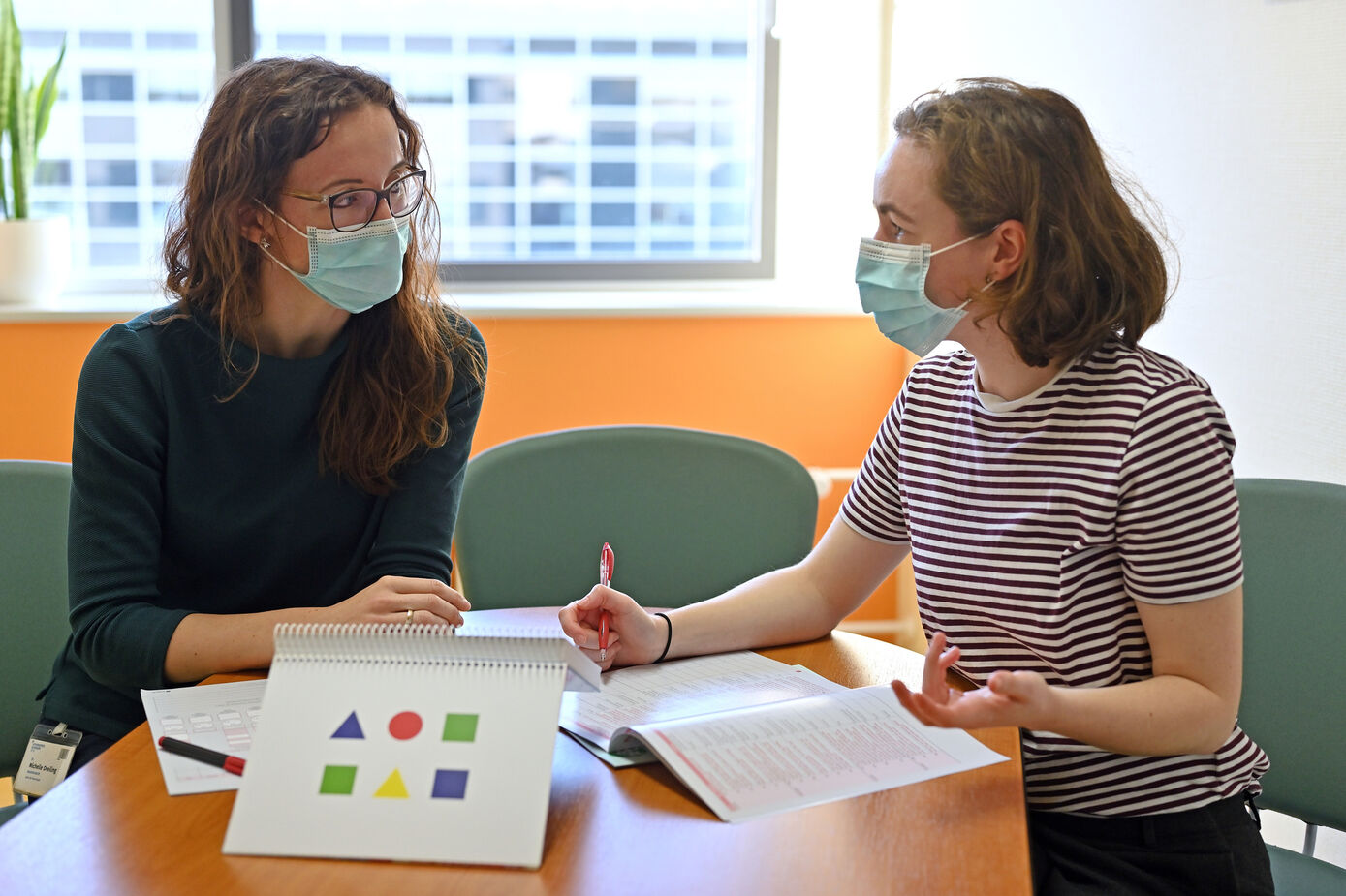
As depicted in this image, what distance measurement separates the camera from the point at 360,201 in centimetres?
149

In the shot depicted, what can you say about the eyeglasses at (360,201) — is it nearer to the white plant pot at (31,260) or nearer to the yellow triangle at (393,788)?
the yellow triangle at (393,788)

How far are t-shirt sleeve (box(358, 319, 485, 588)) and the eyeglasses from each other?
0.72 feet

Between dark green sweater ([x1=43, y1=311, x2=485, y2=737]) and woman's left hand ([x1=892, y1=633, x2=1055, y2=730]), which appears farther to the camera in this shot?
dark green sweater ([x1=43, y1=311, x2=485, y2=737])

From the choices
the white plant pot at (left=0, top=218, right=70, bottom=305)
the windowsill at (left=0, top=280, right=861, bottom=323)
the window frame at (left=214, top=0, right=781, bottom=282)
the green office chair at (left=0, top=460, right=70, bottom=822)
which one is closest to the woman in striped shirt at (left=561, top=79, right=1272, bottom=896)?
the green office chair at (left=0, top=460, right=70, bottom=822)

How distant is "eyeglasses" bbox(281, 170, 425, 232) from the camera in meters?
1.46

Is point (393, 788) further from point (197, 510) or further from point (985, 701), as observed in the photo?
point (197, 510)

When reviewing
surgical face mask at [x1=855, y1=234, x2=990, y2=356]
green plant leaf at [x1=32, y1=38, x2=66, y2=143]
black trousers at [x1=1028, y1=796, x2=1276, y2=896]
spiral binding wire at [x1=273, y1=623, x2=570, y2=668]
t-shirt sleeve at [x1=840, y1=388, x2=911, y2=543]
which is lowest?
black trousers at [x1=1028, y1=796, x2=1276, y2=896]

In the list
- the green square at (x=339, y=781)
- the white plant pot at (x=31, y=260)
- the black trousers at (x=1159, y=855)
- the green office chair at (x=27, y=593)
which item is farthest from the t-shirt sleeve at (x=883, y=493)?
the white plant pot at (x=31, y=260)

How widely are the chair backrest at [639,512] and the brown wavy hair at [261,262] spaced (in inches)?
10.0

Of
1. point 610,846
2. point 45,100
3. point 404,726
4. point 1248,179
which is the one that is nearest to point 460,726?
point 404,726

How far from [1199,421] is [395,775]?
2.58 feet

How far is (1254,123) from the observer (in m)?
1.64

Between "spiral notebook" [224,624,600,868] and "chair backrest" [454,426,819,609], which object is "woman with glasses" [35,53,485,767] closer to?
"chair backrest" [454,426,819,609]

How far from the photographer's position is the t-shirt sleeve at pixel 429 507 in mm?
1479
